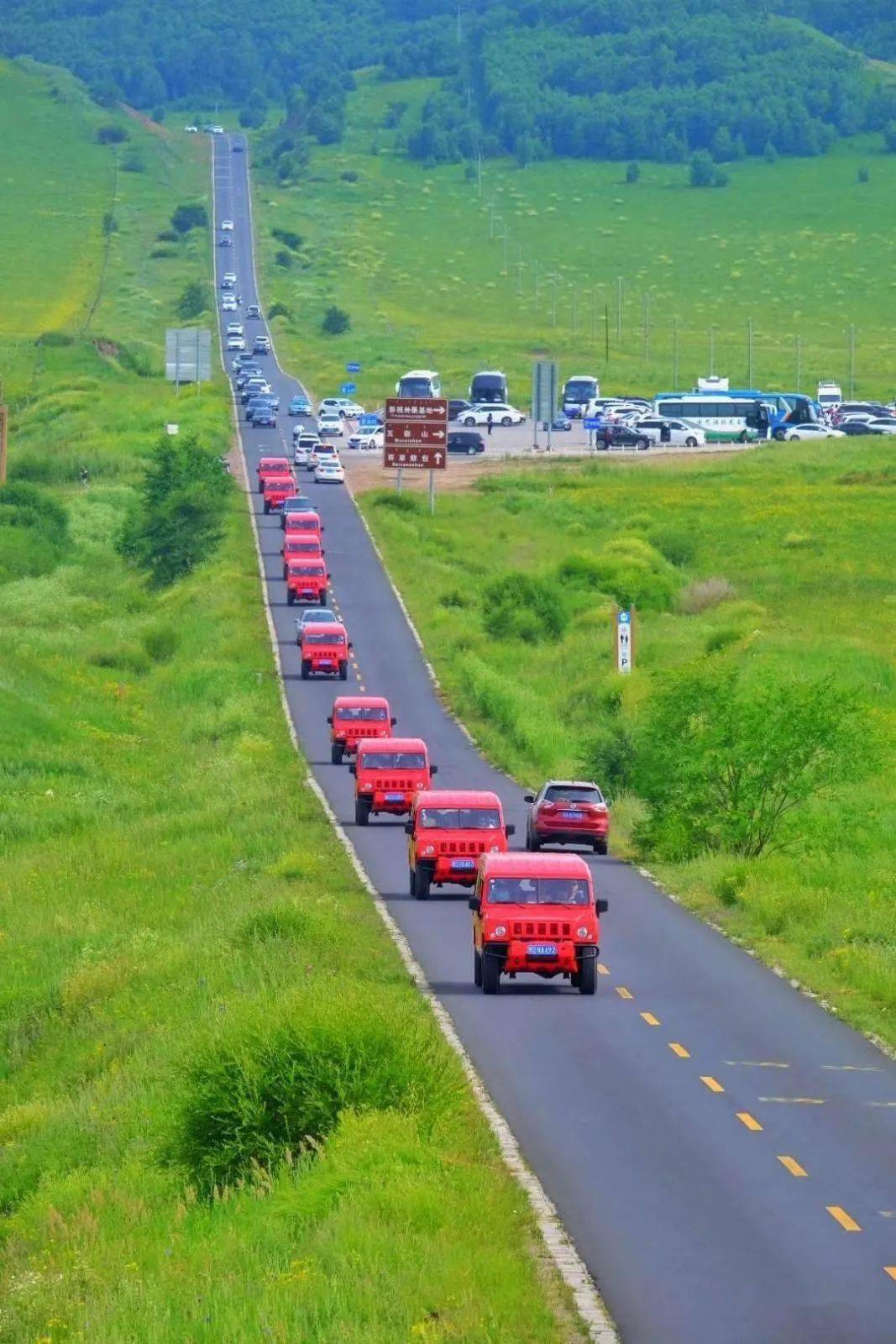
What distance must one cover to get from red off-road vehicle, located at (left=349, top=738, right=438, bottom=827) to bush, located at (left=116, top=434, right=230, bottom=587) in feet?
160

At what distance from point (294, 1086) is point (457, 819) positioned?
1728 centimetres

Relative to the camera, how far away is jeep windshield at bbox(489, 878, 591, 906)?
107 ft

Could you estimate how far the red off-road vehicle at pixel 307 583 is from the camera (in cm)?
8912

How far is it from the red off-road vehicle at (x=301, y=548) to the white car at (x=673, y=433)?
50.2 meters

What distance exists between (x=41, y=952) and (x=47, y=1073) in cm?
685

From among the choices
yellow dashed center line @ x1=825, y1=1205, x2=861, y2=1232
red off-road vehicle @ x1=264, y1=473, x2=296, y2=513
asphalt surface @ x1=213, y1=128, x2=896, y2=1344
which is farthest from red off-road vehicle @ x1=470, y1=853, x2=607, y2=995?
red off-road vehicle @ x1=264, y1=473, x2=296, y2=513

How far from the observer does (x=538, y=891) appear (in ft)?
107

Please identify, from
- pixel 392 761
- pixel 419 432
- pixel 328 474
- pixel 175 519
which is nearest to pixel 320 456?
pixel 328 474

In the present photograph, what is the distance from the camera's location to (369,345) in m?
199

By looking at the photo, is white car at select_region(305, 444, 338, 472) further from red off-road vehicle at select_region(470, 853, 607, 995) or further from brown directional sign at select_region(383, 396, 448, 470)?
red off-road vehicle at select_region(470, 853, 607, 995)

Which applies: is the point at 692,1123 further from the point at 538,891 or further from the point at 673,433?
the point at 673,433

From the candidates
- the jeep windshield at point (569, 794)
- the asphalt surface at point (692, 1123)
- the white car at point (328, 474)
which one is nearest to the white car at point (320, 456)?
the white car at point (328, 474)

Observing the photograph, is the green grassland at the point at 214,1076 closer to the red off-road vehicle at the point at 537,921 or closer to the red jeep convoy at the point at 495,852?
the red jeep convoy at the point at 495,852

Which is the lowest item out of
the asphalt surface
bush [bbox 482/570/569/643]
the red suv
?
the asphalt surface
